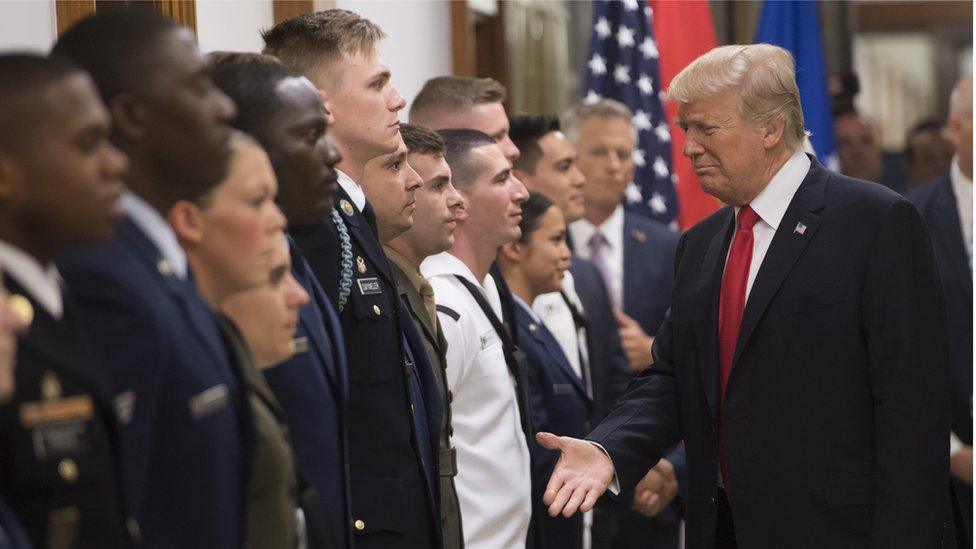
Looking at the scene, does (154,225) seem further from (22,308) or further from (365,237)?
(365,237)

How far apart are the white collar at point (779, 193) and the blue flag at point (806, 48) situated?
3521 mm

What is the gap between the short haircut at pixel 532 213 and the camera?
16.2 feet

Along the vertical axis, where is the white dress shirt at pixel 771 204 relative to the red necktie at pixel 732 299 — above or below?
above

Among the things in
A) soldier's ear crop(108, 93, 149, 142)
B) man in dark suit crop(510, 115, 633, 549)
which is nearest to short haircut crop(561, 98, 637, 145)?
man in dark suit crop(510, 115, 633, 549)

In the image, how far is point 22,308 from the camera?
168 centimetres

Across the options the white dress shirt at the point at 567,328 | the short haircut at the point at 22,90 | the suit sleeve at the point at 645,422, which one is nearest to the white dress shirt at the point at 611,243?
the white dress shirt at the point at 567,328

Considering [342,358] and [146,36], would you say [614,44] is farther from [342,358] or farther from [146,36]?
[146,36]

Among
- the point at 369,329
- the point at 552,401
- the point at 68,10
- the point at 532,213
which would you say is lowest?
the point at 552,401

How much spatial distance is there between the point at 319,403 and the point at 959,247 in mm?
3608

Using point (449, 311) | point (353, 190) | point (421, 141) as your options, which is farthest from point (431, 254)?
point (353, 190)

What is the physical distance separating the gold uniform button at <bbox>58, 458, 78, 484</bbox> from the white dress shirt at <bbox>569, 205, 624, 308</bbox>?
4246 mm

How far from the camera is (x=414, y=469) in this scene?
314 centimetres

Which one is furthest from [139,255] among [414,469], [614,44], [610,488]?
[614,44]

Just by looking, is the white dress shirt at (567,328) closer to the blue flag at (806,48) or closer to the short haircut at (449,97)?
the short haircut at (449,97)
